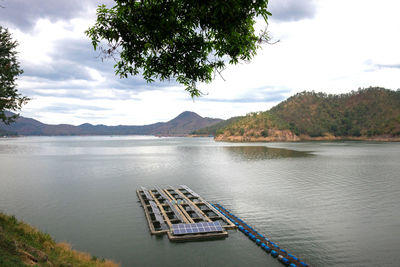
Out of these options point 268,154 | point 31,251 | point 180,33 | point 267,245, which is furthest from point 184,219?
point 268,154

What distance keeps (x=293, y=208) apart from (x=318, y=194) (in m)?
9.63

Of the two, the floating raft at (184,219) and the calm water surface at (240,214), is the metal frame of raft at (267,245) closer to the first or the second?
the calm water surface at (240,214)

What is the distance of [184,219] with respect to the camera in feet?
91.8

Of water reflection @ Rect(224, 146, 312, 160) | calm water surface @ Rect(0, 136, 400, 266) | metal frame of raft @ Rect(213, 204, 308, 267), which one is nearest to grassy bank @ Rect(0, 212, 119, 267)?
calm water surface @ Rect(0, 136, 400, 266)

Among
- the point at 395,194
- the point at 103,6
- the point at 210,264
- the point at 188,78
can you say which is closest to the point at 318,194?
the point at 395,194

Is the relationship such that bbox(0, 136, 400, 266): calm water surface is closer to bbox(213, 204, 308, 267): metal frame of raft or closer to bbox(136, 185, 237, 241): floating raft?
bbox(213, 204, 308, 267): metal frame of raft

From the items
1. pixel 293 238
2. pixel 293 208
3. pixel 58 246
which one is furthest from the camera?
pixel 293 208

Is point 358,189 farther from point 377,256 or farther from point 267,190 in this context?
point 377,256

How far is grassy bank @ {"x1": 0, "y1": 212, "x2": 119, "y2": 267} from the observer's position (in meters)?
12.2

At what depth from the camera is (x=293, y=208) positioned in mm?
33031

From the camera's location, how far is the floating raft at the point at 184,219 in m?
24.0

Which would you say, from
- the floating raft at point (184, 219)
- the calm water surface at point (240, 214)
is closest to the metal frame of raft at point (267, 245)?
the calm water surface at point (240, 214)

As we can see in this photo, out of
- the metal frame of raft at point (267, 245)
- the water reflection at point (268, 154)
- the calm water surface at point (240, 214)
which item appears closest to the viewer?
the metal frame of raft at point (267, 245)

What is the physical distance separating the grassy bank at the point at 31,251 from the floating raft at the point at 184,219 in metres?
7.43
